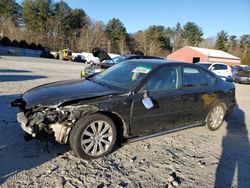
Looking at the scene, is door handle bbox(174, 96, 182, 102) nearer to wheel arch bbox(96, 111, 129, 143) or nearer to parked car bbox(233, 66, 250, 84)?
wheel arch bbox(96, 111, 129, 143)

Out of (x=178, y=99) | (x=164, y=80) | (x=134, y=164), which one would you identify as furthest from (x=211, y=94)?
(x=134, y=164)

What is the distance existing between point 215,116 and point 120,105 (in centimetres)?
282

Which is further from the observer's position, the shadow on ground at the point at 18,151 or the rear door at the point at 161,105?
the rear door at the point at 161,105

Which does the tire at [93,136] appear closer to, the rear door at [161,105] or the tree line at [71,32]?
the rear door at [161,105]

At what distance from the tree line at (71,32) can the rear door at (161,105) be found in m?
50.6

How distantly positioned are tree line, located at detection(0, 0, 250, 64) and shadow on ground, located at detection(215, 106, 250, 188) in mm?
50626

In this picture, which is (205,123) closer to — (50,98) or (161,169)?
(161,169)

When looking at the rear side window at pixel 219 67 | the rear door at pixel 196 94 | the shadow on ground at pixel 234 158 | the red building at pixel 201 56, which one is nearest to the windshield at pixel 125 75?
the rear door at pixel 196 94

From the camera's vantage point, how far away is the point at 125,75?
16.2 ft

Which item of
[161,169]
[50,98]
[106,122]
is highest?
[50,98]

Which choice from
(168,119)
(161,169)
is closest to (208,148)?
(168,119)

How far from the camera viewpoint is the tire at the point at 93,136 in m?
3.84

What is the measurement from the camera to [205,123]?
18.9 feet

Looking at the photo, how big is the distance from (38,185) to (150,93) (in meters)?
2.28
